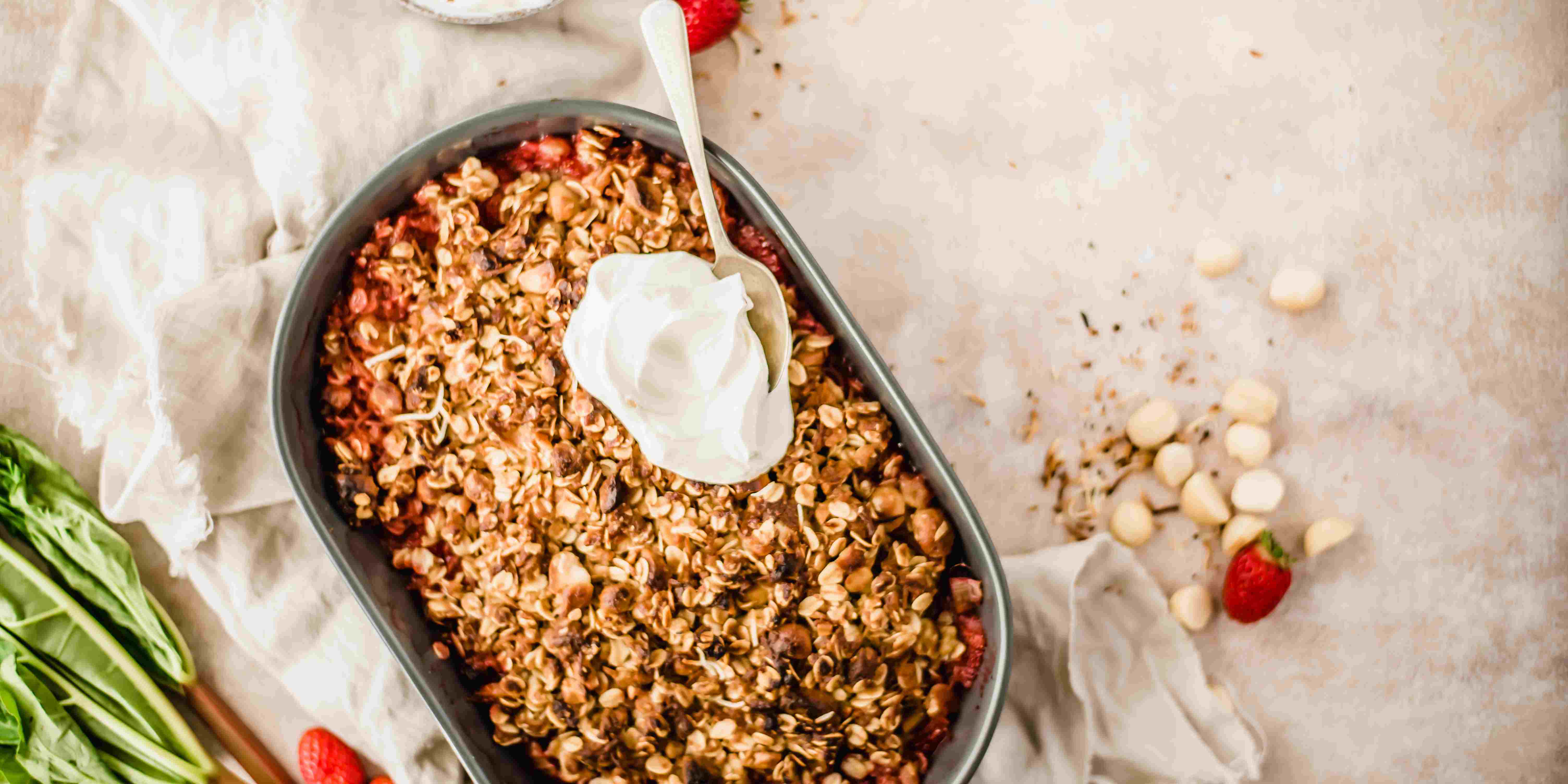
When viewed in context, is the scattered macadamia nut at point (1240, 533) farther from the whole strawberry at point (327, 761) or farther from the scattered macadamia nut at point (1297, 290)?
the whole strawberry at point (327, 761)

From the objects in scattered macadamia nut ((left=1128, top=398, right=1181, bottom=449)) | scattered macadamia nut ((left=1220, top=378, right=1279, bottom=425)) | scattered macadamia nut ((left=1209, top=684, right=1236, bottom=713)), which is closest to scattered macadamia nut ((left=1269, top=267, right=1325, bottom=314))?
scattered macadamia nut ((left=1220, top=378, right=1279, bottom=425))

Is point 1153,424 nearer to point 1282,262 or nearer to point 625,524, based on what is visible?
point 1282,262

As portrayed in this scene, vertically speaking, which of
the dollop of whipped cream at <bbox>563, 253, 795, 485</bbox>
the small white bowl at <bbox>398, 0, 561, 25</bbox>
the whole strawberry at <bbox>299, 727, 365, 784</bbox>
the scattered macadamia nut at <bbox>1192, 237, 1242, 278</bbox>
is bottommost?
the whole strawberry at <bbox>299, 727, 365, 784</bbox>

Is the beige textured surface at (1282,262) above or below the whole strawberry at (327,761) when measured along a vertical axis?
above

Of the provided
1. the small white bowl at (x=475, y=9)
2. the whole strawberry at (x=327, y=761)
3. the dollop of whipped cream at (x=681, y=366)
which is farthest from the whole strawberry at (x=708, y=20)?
the whole strawberry at (x=327, y=761)

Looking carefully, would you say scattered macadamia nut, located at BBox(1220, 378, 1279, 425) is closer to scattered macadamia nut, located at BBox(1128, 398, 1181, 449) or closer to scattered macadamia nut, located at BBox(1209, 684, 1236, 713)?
scattered macadamia nut, located at BBox(1128, 398, 1181, 449)
